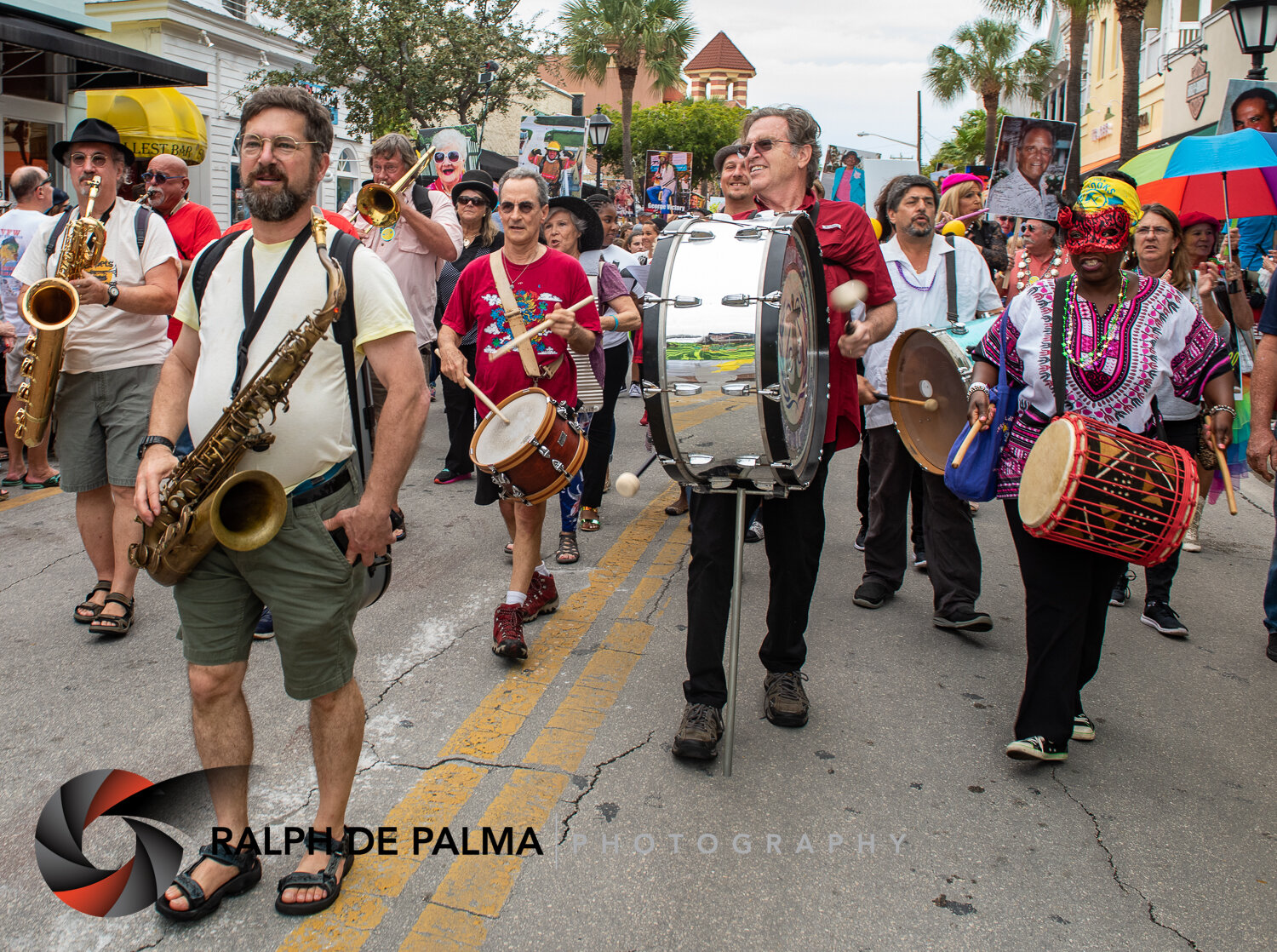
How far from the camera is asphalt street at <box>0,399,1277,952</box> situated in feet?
8.90

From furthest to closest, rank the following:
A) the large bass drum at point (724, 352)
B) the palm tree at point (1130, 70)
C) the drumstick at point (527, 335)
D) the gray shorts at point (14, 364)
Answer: the palm tree at point (1130, 70), the gray shorts at point (14, 364), the drumstick at point (527, 335), the large bass drum at point (724, 352)

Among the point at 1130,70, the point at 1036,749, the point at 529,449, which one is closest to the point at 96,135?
the point at 529,449

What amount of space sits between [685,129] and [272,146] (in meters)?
66.6

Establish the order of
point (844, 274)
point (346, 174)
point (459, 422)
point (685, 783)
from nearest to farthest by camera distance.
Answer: point (685, 783), point (844, 274), point (459, 422), point (346, 174)

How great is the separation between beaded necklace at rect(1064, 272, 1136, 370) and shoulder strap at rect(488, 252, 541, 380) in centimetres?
229

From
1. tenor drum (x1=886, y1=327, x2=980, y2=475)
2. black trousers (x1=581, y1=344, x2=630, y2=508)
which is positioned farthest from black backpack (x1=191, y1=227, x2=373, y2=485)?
black trousers (x1=581, y1=344, x2=630, y2=508)

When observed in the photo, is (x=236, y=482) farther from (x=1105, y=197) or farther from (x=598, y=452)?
(x=598, y=452)

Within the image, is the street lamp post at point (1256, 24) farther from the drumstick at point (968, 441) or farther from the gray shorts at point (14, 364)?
the gray shorts at point (14, 364)

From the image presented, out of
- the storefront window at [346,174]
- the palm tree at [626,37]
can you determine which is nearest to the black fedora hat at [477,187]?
the storefront window at [346,174]

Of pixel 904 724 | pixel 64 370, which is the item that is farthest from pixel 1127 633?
pixel 64 370

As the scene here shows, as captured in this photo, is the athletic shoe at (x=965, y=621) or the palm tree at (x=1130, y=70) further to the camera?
the palm tree at (x=1130, y=70)

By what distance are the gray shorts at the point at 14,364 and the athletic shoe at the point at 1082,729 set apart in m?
6.70

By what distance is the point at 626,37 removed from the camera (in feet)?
135

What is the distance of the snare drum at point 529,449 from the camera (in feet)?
14.0
